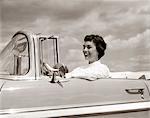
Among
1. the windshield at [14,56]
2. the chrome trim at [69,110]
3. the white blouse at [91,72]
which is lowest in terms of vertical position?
the chrome trim at [69,110]

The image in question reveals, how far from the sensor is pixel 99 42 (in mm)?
2076

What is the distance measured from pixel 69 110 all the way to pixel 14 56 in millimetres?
532

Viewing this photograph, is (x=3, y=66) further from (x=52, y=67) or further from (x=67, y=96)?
(x=67, y=96)

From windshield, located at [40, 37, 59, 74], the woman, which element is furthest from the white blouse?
windshield, located at [40, 37, 59, 74]

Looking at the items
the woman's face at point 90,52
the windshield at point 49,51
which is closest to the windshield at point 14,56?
the windshield at point 49,51

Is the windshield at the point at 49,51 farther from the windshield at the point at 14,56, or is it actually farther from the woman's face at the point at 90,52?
the woman's face at the point at 90,52

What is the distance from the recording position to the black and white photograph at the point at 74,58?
166 centimetres

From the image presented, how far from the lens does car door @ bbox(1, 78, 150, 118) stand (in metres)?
1.60

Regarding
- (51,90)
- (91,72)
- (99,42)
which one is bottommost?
(51,90)

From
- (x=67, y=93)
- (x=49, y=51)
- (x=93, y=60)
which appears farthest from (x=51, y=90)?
(x=93, y=60)

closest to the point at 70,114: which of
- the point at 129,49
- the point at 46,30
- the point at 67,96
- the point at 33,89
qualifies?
the point at 67,96

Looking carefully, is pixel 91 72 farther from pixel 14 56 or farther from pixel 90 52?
pixel 14 56

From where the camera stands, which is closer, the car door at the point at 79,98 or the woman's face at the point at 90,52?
the car door at the point at 79,98

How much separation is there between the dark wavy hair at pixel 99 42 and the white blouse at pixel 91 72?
3.5 inches
